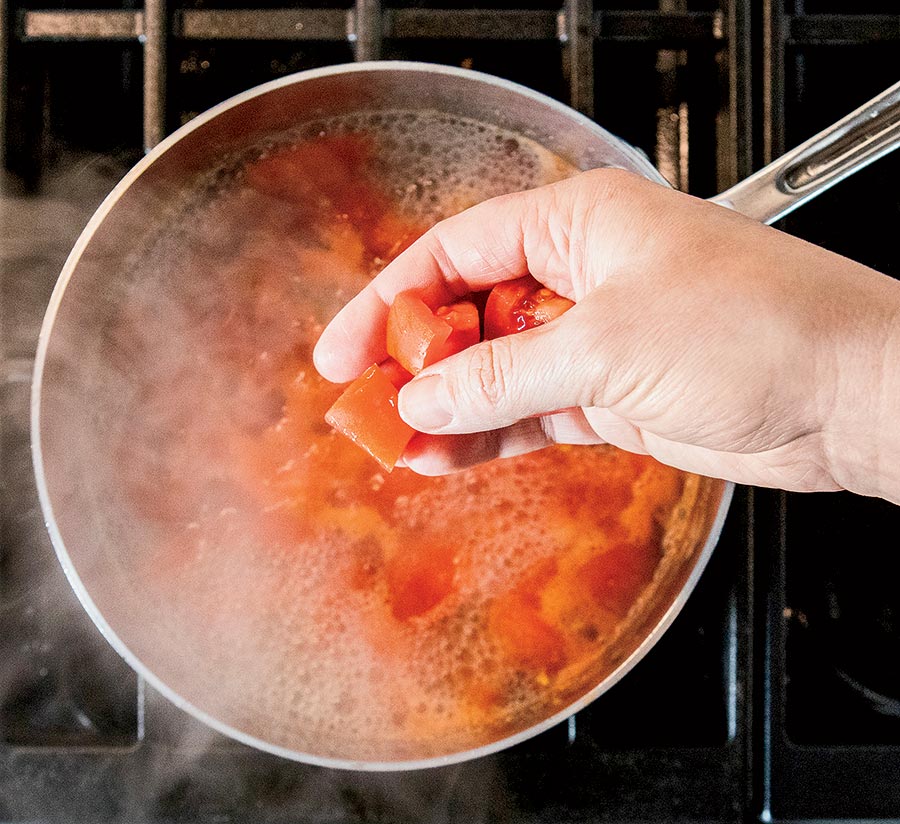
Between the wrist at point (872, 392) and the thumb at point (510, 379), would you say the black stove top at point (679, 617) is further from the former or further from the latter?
the thumb at point (510, 379)

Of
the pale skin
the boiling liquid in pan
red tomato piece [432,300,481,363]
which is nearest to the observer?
the pale skin

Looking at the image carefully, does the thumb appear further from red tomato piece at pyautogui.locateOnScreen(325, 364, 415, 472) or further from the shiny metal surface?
the shiny metal surface

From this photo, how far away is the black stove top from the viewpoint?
32.9 inches

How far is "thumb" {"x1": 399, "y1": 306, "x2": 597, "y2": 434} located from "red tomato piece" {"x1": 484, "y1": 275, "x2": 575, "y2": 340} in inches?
4.9

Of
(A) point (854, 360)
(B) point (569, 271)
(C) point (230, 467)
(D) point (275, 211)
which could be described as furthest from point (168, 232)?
(A) point (854, 360)

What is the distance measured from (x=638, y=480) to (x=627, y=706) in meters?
0.29

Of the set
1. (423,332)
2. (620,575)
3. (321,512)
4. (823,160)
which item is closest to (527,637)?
(620,575)

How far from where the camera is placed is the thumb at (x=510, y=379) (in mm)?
594

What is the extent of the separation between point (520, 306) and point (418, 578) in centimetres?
30

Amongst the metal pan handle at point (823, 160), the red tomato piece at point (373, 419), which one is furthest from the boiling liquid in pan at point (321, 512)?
the metal pan handle at point (823, 160)

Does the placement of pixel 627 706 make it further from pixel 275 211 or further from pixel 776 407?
pixel 275 211

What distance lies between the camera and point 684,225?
1.99ft

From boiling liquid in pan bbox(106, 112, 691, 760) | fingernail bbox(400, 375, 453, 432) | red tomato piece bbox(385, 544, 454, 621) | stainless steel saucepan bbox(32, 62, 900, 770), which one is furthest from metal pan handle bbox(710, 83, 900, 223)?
red tomato piece bbox(385, 544, 454, 621)

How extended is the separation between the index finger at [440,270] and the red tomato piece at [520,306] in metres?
0.01
